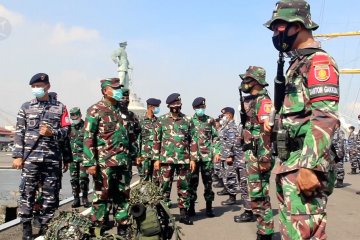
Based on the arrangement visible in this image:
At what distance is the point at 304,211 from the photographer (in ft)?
8.72

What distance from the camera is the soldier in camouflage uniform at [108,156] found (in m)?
5.03

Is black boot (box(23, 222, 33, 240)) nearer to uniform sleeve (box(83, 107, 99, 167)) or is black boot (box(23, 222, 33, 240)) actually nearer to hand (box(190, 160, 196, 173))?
uniform sleeve (box(83, 107, 99, 167))

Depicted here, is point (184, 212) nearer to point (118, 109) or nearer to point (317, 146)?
point (118, 109)

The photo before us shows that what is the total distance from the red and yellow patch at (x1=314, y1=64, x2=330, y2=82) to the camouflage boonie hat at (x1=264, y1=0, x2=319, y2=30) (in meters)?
0.37

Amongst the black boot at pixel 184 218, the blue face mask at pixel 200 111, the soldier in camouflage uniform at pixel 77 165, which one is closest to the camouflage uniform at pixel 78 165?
the soldier in camouflage uniform at pixel 77 165

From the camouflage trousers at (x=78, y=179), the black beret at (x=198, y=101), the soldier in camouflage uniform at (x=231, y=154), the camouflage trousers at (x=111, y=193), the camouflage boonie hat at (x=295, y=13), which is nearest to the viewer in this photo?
the camouflage boonie hat at (x=295, y=13)

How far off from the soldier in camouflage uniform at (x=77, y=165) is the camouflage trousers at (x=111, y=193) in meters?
3.03

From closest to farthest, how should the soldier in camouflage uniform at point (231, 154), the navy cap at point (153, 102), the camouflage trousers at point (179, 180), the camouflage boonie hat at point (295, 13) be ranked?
the camouflage boonie hat at point (295, 13)
the camouflage trousers at point (179, 180)
the soldier in camouflage uniform at point (231, 154)
the navy cap at point (153, 102)

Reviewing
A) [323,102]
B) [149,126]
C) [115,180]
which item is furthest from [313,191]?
[149,126]

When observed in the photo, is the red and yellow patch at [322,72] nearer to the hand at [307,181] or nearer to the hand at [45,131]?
the hand at [307,181]

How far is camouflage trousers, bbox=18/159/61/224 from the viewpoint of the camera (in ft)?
17.1

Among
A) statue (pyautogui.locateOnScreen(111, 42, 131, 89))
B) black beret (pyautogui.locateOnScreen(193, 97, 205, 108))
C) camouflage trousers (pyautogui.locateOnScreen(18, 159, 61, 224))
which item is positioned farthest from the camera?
statue (pyautogui.locateOnScreen(111, 42, 131, 89))

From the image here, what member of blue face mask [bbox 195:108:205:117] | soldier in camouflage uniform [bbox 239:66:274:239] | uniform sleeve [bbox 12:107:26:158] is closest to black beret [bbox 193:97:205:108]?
blue face mask [bbox 195:108:205:117]

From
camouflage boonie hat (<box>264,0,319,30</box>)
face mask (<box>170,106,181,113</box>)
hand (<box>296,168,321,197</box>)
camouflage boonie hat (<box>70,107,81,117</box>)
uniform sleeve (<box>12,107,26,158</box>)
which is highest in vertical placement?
camouflage boonie hat (<box>264,0,319,30</box>)
